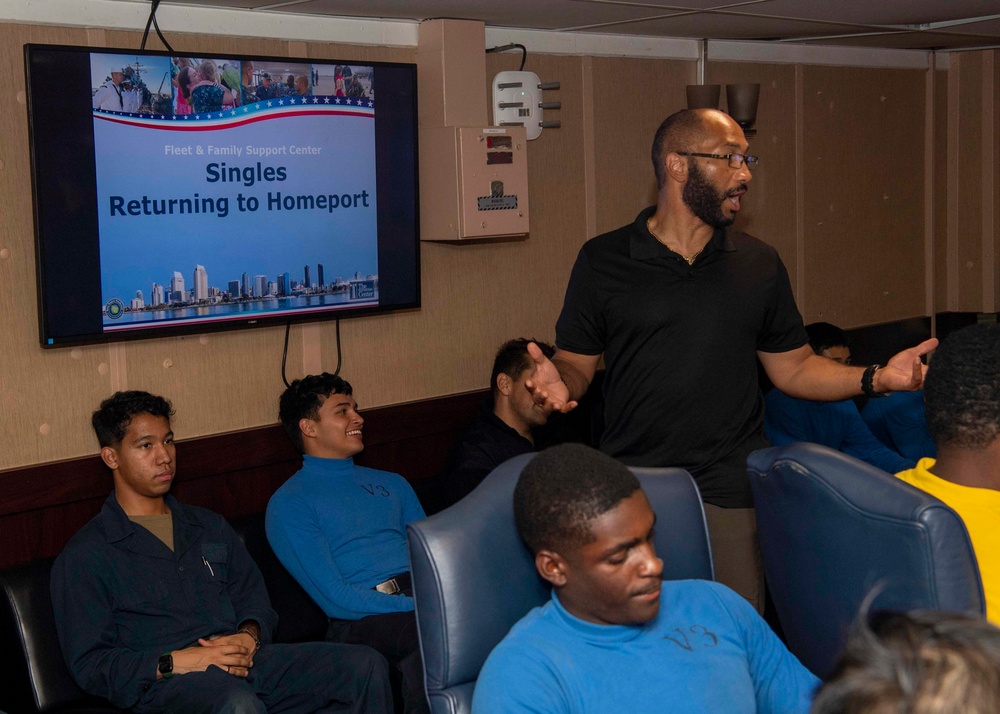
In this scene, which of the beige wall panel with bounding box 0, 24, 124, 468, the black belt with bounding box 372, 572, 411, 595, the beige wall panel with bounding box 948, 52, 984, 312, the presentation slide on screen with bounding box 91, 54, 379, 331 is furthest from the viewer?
the beige wall panel with bounding box 948, 52, 984, 312

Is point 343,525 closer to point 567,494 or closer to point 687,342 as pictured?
point 687,342

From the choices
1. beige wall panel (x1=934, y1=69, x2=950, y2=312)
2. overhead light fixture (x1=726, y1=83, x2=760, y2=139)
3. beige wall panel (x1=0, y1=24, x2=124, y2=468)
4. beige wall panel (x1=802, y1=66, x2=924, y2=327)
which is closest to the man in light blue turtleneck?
beige wall panel (x1=0, y1=24, x2=124, y2=468)

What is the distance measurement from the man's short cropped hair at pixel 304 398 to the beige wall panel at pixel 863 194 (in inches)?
97.8

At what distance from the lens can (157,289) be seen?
3.05m

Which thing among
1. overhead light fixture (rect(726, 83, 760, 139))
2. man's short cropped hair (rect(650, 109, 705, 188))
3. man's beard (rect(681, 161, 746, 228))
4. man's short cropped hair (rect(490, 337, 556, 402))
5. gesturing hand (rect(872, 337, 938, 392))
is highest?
overhead light fixture (rect(726, 83, 760, 139))

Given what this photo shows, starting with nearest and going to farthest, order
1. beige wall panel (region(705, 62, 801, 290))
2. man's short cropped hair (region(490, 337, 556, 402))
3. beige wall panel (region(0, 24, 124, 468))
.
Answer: beige wall panel (region(0, 24, 124, 468)) < man's short cropped hair (region(490, 337, 556, 402)) < beige wall panel (region(705, 62, 801, 290))

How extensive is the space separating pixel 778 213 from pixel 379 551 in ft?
8.27

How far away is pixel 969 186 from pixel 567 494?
4.70 m

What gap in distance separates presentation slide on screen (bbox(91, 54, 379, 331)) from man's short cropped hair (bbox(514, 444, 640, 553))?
5.33ft

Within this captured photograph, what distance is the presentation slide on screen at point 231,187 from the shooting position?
2.95 meters

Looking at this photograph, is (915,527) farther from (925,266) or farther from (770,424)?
(925,266)

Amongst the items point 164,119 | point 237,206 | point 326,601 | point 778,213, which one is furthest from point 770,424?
point 164,119

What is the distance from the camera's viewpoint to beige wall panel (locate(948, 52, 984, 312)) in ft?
18.3

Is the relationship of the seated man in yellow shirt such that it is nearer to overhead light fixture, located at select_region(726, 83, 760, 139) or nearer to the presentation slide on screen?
the presentation slide on screen
